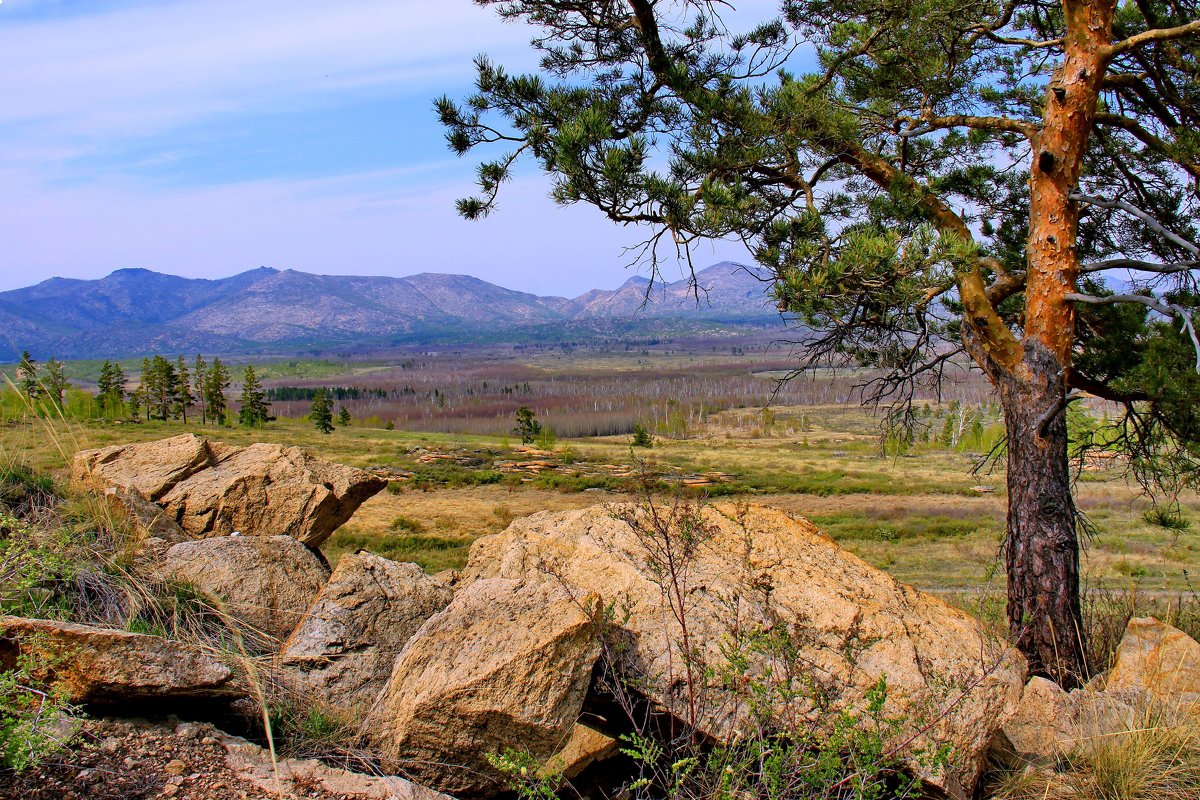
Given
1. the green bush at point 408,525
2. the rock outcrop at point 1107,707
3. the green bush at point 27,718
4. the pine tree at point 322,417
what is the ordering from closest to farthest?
the green bush at point 27,718, the rock outcrop at point 1107,707, the green bush at point 408,525, the pine tree at point 322,417

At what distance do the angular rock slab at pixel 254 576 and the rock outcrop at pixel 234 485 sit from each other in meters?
1.43

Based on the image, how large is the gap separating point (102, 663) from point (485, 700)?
1709 millimetres

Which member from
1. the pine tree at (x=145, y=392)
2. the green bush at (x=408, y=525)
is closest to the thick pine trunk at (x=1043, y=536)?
the green bush at (x=408, y=525)

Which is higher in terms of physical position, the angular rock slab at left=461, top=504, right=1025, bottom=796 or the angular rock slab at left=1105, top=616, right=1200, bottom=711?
the angular rock slab at left=461, top=504, right=1025, bottom=796

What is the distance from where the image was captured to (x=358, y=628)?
4.71 meters

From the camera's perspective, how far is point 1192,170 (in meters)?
6.43

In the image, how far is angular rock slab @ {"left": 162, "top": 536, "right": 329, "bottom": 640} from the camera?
5078mm

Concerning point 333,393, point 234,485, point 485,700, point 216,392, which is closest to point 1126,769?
point 485,700

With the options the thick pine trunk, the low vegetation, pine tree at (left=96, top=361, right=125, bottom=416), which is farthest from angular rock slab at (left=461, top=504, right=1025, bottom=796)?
pine tree at (left=96, top=361, right=125, bottom=416)

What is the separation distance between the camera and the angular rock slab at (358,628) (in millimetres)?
4402

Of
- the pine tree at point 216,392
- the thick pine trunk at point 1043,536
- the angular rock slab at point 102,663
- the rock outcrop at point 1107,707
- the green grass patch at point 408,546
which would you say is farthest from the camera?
the pine tree at point 216,392

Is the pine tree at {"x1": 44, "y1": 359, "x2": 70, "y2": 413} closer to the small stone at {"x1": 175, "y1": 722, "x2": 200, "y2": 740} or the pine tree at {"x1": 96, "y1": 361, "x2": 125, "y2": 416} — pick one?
the small stone at {"x1": 175, "y1": 722, "x2": 200, "y2": 740}

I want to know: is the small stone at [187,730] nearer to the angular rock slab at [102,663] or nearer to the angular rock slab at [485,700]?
the angular rock slab at [102,663]

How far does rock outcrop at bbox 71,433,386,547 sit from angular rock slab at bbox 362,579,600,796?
144 inches
